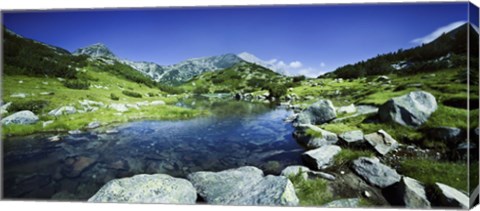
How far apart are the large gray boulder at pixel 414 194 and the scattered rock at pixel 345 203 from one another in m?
0.90

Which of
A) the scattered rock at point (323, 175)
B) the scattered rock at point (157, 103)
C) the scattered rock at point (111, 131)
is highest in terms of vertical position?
the scattered rock at point (157, 103)

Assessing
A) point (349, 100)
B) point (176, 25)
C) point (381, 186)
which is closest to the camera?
point (381, 186)

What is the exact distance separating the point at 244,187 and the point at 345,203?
2.06 metres

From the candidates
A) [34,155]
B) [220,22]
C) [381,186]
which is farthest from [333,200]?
[34,155]

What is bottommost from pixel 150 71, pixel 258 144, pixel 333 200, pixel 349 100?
pixel 333 200

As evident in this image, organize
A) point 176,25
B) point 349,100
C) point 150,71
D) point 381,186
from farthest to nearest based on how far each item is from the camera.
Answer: point 150,71 < point 176,25 < point 349,100 < point 381,186

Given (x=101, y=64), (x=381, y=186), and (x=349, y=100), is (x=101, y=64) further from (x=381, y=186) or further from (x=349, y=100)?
(x=381, y=186)

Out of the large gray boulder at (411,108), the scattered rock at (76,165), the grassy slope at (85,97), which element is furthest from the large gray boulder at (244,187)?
the large gray boulder at (411,108)

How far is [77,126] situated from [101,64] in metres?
1.60

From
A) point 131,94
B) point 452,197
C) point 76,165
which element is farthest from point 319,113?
point 76,165

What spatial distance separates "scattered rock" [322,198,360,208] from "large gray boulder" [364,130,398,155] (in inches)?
45.8

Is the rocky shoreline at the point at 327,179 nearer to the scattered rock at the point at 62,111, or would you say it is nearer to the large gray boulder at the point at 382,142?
the large gray boulder at the point at 382,142

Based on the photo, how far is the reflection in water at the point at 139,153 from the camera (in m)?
9.77

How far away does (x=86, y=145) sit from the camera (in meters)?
10.2
